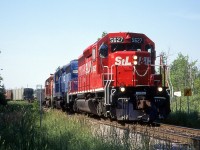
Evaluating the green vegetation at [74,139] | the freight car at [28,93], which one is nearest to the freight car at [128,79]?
the green vegetation at [74,139]

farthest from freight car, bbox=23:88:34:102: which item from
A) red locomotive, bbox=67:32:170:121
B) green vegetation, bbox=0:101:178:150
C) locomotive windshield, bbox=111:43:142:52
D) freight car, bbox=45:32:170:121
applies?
green vegetation, bbox=0:101:178:150

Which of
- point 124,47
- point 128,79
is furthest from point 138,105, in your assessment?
point 124,47

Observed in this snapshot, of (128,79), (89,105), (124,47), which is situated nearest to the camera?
(128,79)

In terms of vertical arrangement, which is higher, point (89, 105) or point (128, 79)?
point (128, 79)

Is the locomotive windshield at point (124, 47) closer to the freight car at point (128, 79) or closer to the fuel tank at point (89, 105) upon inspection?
the freight car at point (128, 79)

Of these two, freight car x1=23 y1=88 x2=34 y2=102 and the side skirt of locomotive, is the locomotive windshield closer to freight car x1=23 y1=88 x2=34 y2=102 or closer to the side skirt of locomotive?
the side skirt of locomotive

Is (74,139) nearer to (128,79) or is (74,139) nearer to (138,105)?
(138,105)

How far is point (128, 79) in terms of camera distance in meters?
16.5

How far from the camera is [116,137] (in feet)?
29.1

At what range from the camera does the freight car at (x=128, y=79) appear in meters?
15.6

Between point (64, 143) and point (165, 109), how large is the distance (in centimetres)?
731

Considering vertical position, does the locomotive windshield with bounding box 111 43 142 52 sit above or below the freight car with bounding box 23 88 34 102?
above

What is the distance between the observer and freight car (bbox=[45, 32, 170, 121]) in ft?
51.1

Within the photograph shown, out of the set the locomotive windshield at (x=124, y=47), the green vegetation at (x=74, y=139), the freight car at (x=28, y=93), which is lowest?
the green vegetation at (x=74, y=139)
